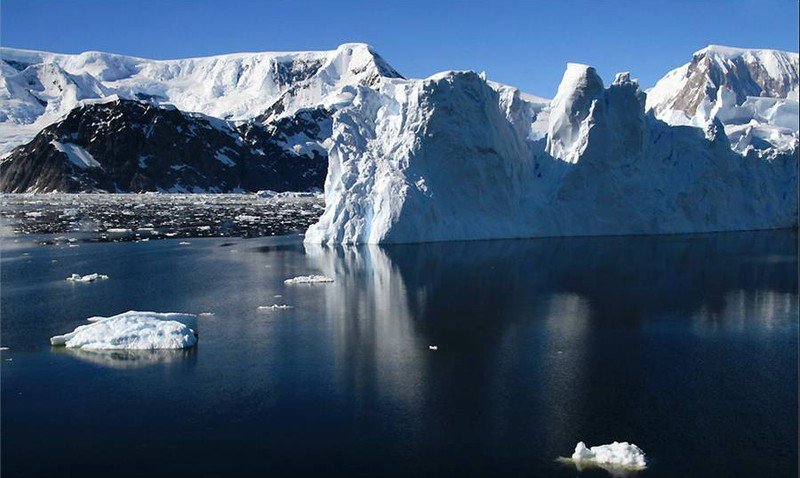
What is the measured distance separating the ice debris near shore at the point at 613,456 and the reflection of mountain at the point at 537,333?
36cm

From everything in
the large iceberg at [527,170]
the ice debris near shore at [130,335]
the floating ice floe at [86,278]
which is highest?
the large iceberg at [527,170]

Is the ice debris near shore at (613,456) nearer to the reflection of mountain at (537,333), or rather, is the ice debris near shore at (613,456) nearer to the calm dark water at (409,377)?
the calm dark water at (409,377)

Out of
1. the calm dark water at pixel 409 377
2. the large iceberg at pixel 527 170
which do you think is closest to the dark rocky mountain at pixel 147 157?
the large iceberg at pixel 527 170

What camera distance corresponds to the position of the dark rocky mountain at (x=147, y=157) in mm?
113875

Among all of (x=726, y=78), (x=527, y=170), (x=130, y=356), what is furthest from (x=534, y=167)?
(x=726, y=78)

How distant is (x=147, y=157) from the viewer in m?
120

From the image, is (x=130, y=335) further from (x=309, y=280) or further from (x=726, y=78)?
(x=726, y=78)

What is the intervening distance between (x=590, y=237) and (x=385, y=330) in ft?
78.0

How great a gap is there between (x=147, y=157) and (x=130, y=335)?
11052 cm

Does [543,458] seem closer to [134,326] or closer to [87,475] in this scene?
[87,475]

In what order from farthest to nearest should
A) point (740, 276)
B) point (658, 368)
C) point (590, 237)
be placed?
point (590, 237), point (740, 276), point (658, 368)

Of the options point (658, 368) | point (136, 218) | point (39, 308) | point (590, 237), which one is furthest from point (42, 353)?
point (136, 218)

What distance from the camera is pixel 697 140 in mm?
42250

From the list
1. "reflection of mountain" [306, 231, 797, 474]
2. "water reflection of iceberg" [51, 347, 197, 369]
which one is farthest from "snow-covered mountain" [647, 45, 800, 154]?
"water reflection of iceberg" [51, 347, 197, 369]
